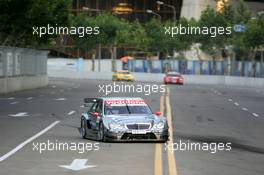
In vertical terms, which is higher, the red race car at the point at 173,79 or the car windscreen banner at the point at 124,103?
the car windscreen banner at the point at 124,103

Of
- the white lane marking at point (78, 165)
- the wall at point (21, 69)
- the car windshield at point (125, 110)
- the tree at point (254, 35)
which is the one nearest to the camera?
the white lane marking at point (78, 165)

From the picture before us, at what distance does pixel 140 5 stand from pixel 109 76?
4324cm

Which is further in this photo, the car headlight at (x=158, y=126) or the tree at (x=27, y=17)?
the tree at (x=27, y=17)

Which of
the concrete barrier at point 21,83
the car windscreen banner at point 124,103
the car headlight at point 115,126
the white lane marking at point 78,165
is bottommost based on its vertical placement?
the concrete barrier at point 21,83

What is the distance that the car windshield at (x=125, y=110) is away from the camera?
22.3 metres

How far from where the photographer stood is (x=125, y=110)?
22.4m

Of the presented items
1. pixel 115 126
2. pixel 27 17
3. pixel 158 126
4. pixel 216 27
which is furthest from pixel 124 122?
pixel 216 27

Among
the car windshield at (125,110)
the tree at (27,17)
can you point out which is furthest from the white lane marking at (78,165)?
the tree at (27,17)

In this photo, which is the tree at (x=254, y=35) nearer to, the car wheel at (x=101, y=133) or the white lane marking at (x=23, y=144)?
the white lane marking at (x=23, y=144)

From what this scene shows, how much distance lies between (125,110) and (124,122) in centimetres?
106

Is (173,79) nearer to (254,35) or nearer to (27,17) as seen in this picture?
(254,35)

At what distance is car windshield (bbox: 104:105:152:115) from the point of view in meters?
22.3

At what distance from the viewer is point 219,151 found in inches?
794

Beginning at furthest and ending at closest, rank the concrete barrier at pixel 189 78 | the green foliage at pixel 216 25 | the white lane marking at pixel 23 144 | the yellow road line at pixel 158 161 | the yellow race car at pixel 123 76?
the green foliage at pixel 216 25, the yellow race car at pixel 123 76, the concrete barrier at pixel 189 78, the white lane marking at pixel 23 144, the yellow road line at pixel 158 161
